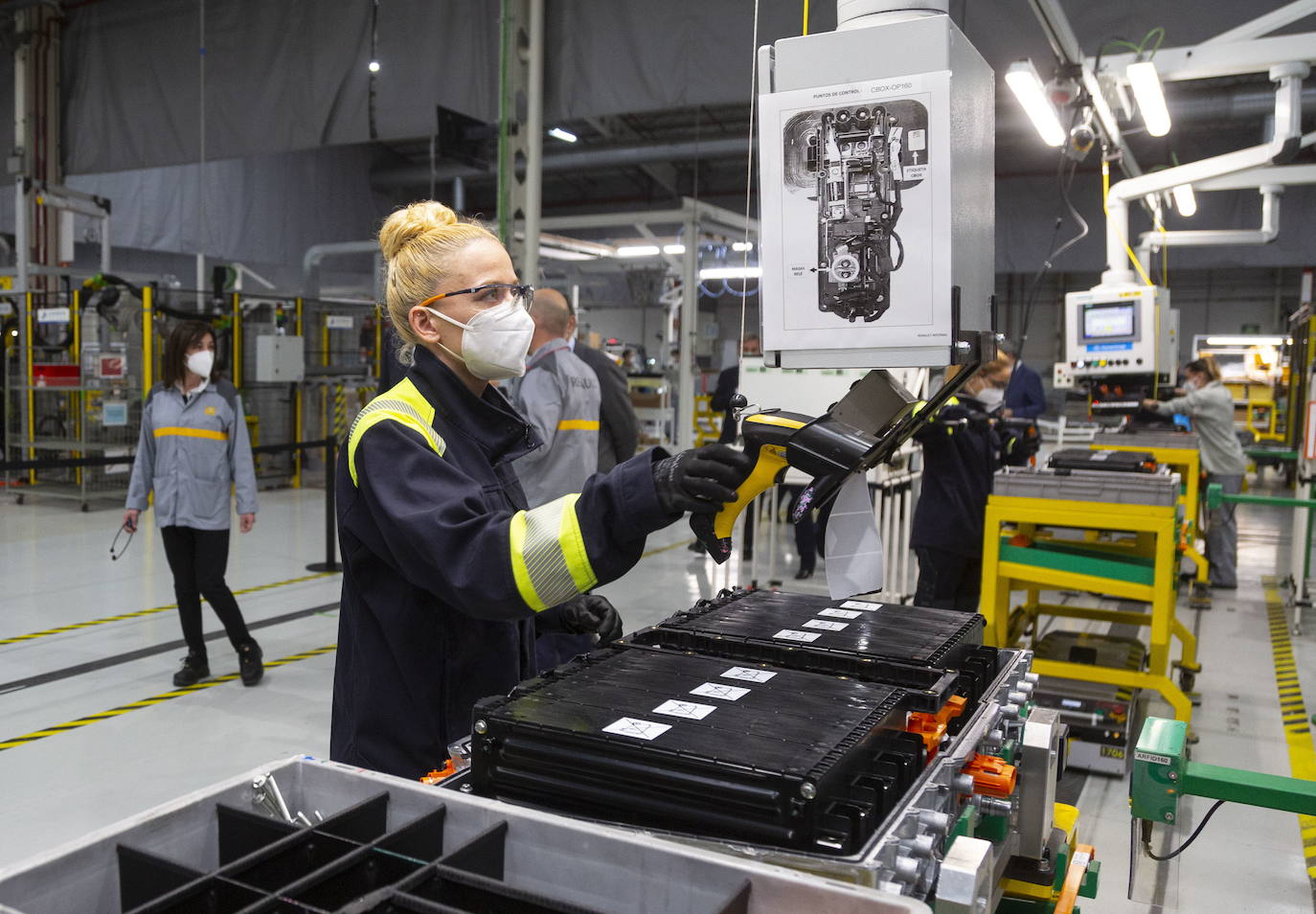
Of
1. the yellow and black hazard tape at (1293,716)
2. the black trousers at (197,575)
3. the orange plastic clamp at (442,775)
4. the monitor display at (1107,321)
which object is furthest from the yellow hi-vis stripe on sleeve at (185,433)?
the monitor display at (1107,321)

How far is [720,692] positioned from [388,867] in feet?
1.71

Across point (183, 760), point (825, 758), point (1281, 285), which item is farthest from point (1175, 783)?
point (1281, 285)

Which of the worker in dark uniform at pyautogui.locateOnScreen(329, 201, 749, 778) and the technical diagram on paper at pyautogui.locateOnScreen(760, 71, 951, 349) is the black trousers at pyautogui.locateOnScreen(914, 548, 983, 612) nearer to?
the worker in dark uniform at pyautogui.locateOnScreen(329, 201, 749, 778)

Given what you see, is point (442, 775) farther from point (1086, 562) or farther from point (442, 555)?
point (1086, 562)

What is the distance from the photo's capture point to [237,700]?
4.63m

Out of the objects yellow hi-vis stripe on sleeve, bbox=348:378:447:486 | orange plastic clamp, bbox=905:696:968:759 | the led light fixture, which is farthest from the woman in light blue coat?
the led light fixture

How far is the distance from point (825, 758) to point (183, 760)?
358 centimetres

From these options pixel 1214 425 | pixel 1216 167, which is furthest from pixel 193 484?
pixel 1214 425

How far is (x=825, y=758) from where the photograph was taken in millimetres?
1097

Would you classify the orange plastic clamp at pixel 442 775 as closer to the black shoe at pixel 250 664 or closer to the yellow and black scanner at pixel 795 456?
the yellow and black scanner at pixel 795 456

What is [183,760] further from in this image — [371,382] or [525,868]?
[371,382]

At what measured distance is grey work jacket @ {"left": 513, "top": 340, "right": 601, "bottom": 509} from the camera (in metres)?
4.17

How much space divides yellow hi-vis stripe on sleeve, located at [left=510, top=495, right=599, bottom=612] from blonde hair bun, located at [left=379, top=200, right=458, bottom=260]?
664mm

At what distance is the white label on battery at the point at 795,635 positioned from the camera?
1677 mm
